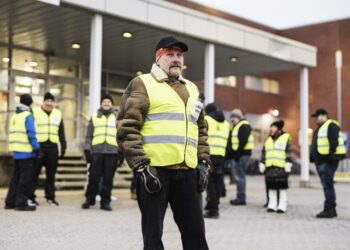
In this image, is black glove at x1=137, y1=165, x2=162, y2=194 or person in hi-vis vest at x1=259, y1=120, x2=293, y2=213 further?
person in hi-vis vest at x1=259, y1=120, x2=293, y2=213

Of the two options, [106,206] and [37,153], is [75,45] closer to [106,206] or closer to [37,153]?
[37,153]

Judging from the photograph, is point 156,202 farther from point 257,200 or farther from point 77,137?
point 77,137

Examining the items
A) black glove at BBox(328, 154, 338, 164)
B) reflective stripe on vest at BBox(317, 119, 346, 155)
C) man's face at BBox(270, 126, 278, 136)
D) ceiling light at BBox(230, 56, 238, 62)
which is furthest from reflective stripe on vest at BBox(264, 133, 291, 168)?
ceiling light at BBox(230, 56, 238, 62)

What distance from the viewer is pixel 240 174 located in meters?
11.4

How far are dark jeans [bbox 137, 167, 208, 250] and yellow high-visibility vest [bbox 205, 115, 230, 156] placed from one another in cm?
538

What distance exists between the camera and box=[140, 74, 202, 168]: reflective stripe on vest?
A: 12.8 feet

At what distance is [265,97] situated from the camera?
3606cm

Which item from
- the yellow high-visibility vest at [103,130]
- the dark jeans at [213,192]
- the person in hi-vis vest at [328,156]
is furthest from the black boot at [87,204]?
the person in hi-vis vest at [328,156]

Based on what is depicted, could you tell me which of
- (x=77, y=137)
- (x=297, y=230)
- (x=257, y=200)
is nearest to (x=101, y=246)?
(x=297, y=230)

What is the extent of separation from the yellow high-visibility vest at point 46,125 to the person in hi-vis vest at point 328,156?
479 centimetres

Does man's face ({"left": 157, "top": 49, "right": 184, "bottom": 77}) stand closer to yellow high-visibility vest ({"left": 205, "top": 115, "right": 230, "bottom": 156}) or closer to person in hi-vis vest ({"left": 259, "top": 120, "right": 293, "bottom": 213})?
yellow high-visibility vest ({"left": 205, "top": 115, "right": 230, "bottom": 156})

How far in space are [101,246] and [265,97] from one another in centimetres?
3099

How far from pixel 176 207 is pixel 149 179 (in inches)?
15.9

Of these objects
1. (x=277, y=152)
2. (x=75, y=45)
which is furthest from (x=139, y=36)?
(x=277, y=152)
